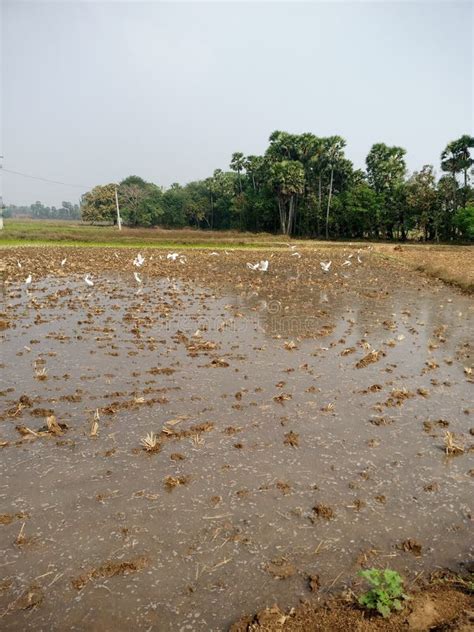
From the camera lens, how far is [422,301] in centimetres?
1606

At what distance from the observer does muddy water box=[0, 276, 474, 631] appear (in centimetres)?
335

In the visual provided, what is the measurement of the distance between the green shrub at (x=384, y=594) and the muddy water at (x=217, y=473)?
0.30 m

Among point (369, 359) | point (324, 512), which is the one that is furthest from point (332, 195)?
point (324, 512)

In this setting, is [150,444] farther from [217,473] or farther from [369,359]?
[369,359]

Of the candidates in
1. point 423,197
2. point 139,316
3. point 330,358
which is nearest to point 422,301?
point 330,358

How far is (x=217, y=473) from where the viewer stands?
4.79 metres

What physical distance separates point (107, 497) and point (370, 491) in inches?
109

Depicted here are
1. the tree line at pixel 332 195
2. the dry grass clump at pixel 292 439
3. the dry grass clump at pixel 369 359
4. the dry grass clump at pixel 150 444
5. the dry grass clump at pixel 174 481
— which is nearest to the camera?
the dry grass clump at pixel 174 481

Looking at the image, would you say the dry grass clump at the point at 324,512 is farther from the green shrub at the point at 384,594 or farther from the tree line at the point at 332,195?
the tree line at the point at 332,195

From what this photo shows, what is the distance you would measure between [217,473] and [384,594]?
7.13 ft

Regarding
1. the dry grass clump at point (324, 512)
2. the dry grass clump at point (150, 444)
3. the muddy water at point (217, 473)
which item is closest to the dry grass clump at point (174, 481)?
the muddy water at point (217, 473)

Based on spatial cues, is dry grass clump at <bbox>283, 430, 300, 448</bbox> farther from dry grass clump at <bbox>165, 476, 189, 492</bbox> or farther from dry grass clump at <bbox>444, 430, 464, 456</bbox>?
dry grass clump at <bbox>444, 430, 464, 456</bbox>

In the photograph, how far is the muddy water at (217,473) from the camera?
3348 millimetres

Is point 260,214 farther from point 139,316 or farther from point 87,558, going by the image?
point 87,558
